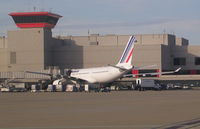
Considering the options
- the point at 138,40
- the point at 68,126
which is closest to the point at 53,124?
the point at 68,126

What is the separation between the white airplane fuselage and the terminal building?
30.0 metres

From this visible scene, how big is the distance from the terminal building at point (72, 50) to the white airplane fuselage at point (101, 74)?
3000 cm

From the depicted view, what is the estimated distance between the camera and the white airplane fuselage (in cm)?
9388

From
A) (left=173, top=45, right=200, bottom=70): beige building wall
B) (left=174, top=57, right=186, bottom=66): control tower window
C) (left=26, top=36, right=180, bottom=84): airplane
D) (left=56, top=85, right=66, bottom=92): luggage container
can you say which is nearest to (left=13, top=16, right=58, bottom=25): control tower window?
(left=174, top=57, right=186, bottom=66): control tower window

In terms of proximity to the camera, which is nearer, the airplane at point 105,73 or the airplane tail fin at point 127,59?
the airplane at point 105,73

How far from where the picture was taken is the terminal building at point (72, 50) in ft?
433

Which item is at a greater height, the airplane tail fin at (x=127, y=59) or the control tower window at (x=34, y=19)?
the control tower window at (x=34, y=19)

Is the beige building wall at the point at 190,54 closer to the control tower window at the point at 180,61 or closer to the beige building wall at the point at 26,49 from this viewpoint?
the control tower window at the point at 180,61

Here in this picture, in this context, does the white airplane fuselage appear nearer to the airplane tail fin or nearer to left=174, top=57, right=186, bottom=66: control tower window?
the airplane tail fin

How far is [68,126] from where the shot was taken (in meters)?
24.1

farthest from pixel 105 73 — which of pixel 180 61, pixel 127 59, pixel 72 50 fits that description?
pixel 180 61

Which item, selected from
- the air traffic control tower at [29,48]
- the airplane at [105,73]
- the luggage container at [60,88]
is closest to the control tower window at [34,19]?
the air traffic control tower at [29,48]

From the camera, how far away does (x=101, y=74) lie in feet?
315

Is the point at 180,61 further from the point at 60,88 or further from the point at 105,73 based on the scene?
the point at 60,88
